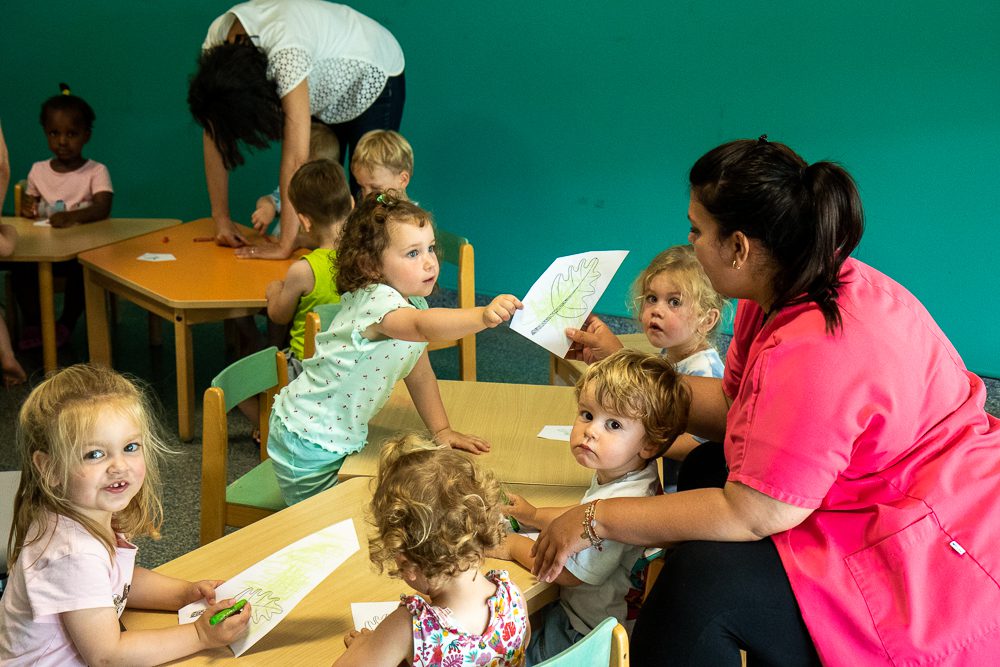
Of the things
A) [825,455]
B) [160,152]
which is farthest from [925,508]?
[160,152]

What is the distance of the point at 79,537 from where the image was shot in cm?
144

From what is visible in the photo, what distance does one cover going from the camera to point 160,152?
573 centimetres

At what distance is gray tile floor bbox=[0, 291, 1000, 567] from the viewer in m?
3.09

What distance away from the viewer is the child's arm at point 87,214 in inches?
174

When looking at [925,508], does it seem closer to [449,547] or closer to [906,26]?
[449,547]

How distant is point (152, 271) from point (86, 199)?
1.28 metres

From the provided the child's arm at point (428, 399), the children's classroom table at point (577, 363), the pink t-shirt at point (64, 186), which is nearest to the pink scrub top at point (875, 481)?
the child's arm at point (428, 399)

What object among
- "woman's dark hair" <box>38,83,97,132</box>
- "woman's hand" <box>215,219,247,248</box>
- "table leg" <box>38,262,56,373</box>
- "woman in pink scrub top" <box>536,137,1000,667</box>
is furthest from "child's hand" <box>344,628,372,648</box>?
"woman's dark hair" <box>38,83,97,132</box>

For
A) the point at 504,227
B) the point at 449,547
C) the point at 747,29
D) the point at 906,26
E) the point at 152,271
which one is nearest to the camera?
the point at 449,547

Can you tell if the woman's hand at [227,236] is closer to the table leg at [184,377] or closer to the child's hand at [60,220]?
the table leg at [184,377]

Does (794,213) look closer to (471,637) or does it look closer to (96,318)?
(471,637)

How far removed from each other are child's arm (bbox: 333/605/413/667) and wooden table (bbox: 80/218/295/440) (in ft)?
7.08

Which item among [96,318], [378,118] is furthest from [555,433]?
[96,318]

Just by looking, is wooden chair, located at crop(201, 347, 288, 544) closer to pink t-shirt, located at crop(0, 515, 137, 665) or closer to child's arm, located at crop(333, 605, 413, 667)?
pink t-shirt, located at crop(0, 515, 137, 665)
